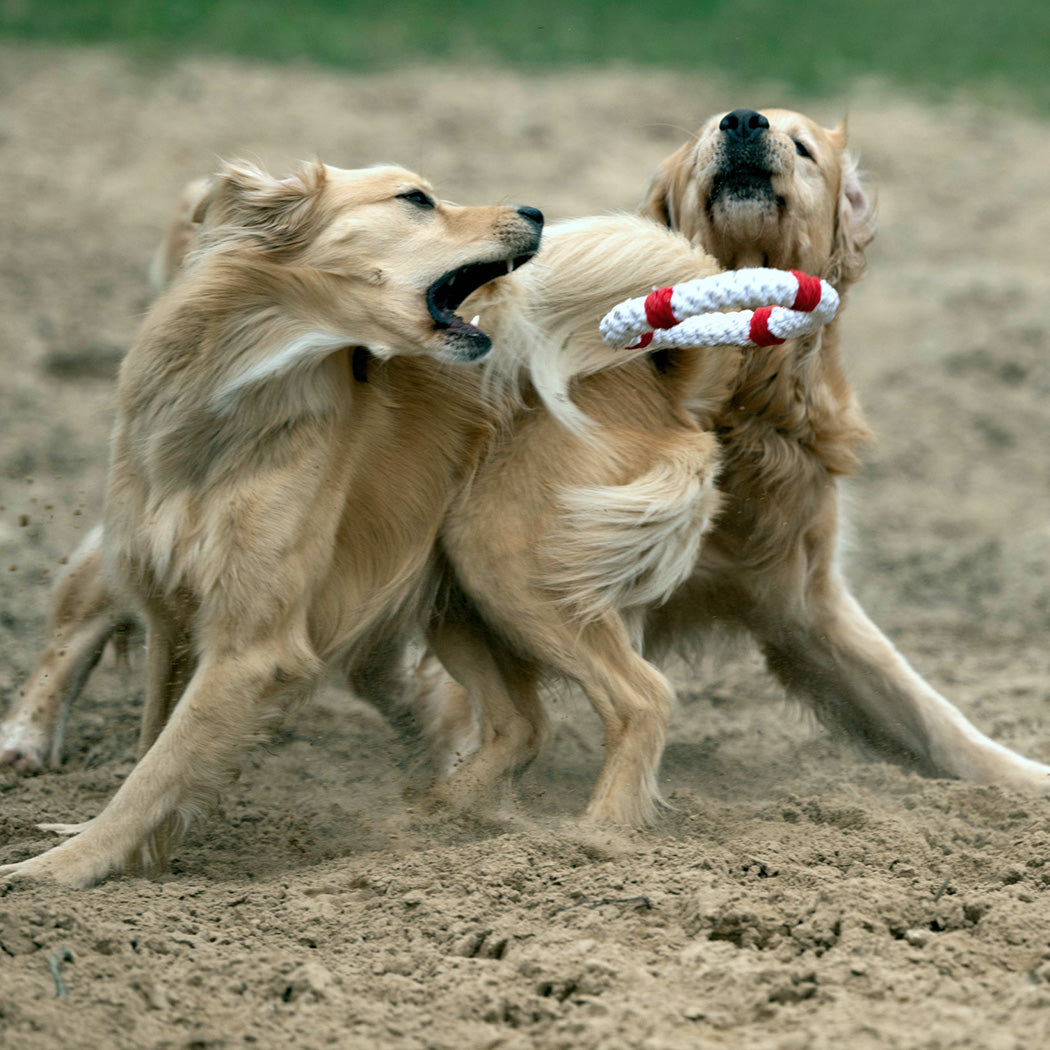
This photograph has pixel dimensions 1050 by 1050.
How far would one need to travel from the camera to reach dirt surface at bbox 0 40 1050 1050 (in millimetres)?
2494

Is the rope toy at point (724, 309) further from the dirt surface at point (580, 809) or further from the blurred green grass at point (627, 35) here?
the blurred green grass at point (627, 35)

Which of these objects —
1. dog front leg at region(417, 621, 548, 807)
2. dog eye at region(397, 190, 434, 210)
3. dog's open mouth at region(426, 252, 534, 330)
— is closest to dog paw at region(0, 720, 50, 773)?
dog front leg at region(417, 621, 548, 807)

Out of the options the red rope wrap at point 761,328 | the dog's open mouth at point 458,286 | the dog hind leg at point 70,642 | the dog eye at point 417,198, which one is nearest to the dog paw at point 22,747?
the dog hind leg at point 70,642

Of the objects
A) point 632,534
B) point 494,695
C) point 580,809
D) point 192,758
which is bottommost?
point 580,809

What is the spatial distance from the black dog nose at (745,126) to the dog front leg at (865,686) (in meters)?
1.48

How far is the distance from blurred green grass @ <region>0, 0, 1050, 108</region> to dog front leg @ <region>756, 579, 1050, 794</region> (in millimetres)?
8814

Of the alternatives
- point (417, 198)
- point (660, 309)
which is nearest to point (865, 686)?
point (660, 309)

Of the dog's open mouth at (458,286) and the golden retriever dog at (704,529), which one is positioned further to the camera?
the golden retriever dog at (704,529)

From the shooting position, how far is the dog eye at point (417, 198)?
3.57 meters

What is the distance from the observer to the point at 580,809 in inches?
157

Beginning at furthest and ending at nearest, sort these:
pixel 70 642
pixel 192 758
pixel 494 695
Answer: pixel 70 642 < pixel 494 695 < pixel 192 758

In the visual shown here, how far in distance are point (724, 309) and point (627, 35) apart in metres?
10.6

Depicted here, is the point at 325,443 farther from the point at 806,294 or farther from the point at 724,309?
the point at 806,294

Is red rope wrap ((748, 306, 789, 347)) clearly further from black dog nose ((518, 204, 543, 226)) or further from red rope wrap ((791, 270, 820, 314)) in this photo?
black dog nose ((518, 204, 543, 226))
